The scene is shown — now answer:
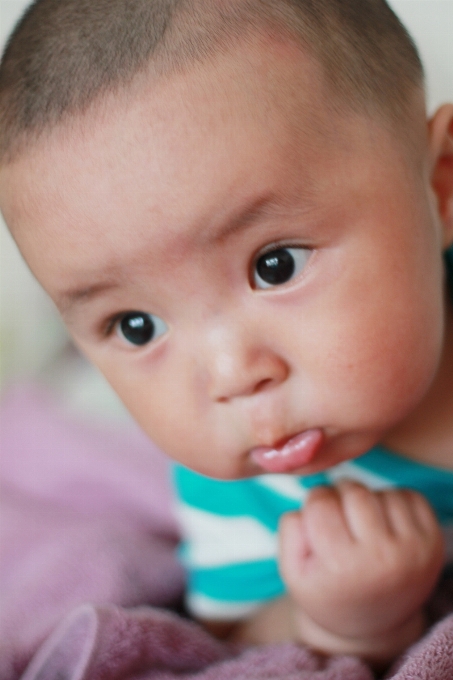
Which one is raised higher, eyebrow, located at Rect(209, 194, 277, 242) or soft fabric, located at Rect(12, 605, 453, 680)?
eyebrow, located at Rect(209, 194, 277, 242)

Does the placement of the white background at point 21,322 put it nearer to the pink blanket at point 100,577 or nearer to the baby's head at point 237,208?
the pink blanket at point 100,577

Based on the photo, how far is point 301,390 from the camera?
0.66 metres

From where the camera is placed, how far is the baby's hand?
2.45 ft

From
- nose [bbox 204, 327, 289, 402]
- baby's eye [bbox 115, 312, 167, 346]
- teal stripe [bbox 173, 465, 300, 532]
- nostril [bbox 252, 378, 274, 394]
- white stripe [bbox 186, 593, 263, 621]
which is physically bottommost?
white stripe [bbox 186, 593, 263, 621]

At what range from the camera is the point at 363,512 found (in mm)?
777

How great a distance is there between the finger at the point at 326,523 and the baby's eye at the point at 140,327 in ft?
0.83

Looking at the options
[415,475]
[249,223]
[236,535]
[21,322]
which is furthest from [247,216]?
[21,322]

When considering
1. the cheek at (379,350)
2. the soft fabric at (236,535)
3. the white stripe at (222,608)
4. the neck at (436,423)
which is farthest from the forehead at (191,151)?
the white stripe at (222,608)

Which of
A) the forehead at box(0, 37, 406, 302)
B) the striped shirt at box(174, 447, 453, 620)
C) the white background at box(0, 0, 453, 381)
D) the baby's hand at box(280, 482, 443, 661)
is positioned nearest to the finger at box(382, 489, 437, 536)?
the baby's hand at box(280, 482, 443, 661)

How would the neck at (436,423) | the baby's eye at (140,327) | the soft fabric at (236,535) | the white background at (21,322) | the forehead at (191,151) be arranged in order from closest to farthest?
the forehead at (191,151), the baby's eye at (140,327), the neck at (436,423), the soft fabric at (236,535), the white background at (21,322)

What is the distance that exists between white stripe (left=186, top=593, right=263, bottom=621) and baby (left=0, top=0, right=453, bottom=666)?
222mm

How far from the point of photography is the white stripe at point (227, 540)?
0.97 meters

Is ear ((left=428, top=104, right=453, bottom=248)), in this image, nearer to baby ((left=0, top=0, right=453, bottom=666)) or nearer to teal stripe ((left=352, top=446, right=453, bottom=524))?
baby ((left=0, top=0, right=453, bottom=666))

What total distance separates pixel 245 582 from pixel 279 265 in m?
0.49
